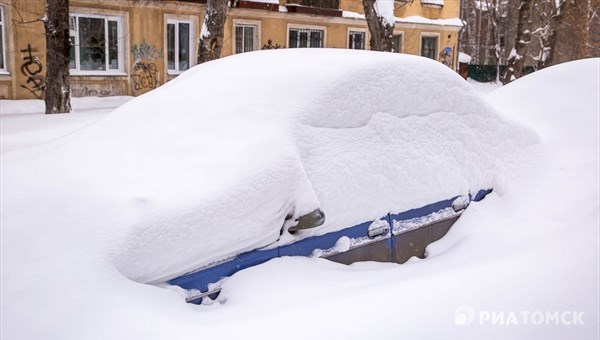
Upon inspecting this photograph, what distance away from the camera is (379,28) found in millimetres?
14609

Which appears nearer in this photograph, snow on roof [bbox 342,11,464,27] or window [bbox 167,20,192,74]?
window [bbox 167,20,192,74]

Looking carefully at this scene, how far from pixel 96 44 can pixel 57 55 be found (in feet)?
24.2

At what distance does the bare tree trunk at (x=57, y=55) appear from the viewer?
36.4 feet

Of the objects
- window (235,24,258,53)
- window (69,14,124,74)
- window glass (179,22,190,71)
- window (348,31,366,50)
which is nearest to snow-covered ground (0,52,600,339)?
window (69,14,124,74)

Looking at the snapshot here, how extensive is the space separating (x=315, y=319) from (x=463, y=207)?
2.03 meters

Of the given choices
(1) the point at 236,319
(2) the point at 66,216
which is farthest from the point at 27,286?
(1) the point at 236,319

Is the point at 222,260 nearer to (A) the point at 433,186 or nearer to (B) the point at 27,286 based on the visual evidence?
(B) the point at 27,286

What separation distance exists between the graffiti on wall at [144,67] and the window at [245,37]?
10.4 ft

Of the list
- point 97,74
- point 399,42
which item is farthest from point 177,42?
point 399,42

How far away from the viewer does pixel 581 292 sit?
2857 millimetres

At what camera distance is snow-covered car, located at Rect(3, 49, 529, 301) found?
2707 millimetres

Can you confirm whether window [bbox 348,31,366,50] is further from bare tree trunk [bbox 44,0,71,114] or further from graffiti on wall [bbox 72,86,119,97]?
bare tree trunk [bbox 44,0,71,114]

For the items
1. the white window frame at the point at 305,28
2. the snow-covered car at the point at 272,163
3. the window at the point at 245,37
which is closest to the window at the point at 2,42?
the window at the point at 245,37

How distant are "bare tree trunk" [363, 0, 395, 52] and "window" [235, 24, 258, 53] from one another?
810cm
